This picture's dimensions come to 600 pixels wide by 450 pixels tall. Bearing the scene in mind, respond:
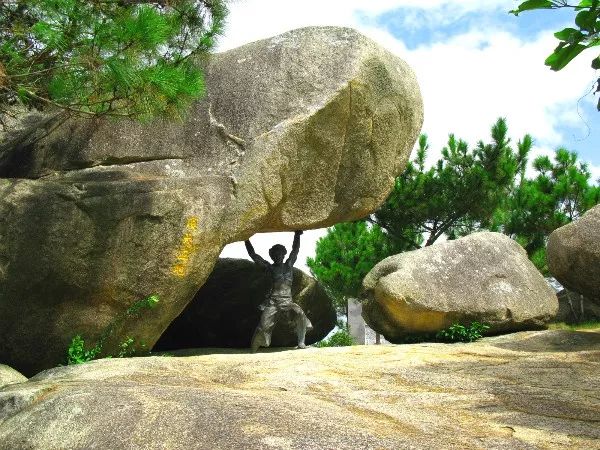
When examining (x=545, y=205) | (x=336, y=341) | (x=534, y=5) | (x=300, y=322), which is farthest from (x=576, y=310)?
(x=534, y=5)

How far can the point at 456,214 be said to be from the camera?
16.5m

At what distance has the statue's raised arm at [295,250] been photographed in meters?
10.4

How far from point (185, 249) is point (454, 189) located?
370 inches

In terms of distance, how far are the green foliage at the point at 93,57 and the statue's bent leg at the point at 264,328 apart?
3867 millimetres

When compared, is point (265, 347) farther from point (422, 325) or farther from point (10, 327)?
point (10, 327)

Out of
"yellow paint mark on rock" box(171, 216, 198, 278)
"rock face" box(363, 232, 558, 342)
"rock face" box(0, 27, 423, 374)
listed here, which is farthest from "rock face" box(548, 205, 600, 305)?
"yellow paint mark on rock" box(171, 216, 198, 278)

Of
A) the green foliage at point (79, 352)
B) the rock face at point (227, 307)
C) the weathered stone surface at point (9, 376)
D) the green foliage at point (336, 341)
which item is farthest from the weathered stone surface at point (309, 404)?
the green foliage at point (336, 341)

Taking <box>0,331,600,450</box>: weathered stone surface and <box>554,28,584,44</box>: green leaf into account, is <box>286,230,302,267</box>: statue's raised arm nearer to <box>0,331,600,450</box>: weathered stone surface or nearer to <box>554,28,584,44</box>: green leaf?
<box>0,331,600,450</box>: weathered stone surface

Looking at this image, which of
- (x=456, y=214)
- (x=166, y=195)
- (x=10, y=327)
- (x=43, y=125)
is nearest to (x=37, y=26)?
(x=166, y=195)

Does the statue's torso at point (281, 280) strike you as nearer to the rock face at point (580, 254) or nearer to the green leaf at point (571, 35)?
the rock face at point (580, 254)

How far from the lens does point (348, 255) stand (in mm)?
18781

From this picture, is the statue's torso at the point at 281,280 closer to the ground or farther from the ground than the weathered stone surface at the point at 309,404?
farther from the ground

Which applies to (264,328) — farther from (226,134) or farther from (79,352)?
(79,352)

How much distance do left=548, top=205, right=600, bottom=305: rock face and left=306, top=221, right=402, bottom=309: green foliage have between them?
7464mm
